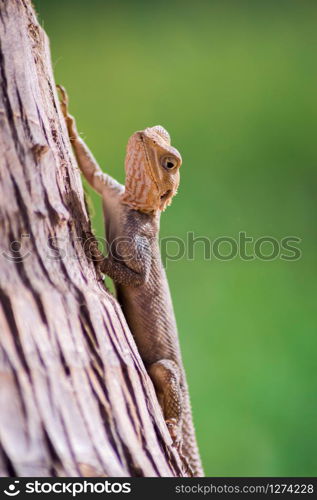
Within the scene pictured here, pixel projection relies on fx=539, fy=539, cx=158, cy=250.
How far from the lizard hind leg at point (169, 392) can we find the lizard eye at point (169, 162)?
126 centimetres

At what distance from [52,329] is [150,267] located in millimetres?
1355

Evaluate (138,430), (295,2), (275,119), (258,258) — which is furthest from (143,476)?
(295,2)

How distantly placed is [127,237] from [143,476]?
1629 mm

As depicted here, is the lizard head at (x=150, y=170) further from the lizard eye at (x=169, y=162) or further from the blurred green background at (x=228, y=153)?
the blurred green background at (x=228, y=153)

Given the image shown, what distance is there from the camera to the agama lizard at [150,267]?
3.33 m

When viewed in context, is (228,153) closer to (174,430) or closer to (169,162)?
(169,162)

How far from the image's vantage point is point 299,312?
602cm

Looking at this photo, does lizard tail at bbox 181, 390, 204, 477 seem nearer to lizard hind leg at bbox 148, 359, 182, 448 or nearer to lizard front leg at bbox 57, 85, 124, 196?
lizard hind leg at bbox 148, 359, 182, 448

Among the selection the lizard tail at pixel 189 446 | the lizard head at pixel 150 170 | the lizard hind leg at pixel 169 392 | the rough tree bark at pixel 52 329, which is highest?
the lizard head at pixel 150 170

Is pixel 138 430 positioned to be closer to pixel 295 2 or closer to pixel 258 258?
pixel 258 258

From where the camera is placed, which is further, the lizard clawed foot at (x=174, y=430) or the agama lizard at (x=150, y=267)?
the agama lizard at (x=150, y=267)

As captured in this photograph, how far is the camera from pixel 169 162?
351cm

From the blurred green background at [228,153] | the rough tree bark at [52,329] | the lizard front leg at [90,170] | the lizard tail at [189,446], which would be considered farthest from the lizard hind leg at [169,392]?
the blurred green background at [228,153]

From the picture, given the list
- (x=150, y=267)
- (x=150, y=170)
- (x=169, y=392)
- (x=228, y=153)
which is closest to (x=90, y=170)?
(x=150, y=170)
